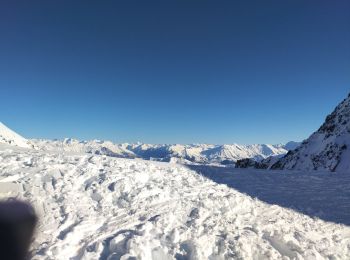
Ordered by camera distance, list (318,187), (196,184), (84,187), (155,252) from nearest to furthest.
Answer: (155,252) < (84,187) < (196,184) < (318,187)

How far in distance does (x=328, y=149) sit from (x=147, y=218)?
55016 millimetres

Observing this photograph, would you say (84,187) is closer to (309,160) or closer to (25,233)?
(25,233)

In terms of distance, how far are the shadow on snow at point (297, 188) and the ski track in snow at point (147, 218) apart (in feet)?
2.18

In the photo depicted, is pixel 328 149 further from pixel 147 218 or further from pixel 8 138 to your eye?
pixel 8 138

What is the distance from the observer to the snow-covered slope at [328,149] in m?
52.8

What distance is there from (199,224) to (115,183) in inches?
124

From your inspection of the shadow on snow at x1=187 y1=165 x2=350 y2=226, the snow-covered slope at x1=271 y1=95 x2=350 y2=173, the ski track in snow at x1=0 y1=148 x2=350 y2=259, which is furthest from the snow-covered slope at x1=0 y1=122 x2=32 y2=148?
the ski track in snow at x1=0 y1=148 x2=350 y2=259

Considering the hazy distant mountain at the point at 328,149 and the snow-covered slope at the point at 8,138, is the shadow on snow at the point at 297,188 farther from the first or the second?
the snow-covered slope at the point at 8,138

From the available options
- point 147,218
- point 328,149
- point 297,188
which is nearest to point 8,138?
point 328,149

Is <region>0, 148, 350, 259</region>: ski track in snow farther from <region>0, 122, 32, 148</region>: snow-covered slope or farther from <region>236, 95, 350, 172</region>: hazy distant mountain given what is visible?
<region>0, 122, 32, 148</region>: snow-covered slope

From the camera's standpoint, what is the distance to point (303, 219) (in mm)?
10578

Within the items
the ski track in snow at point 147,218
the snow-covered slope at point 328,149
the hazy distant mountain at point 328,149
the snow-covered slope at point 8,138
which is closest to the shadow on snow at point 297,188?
the ski track in snow at point 147,218

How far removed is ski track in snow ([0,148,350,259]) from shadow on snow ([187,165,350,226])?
0.66m

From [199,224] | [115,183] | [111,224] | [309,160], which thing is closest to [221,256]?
[199,224]
